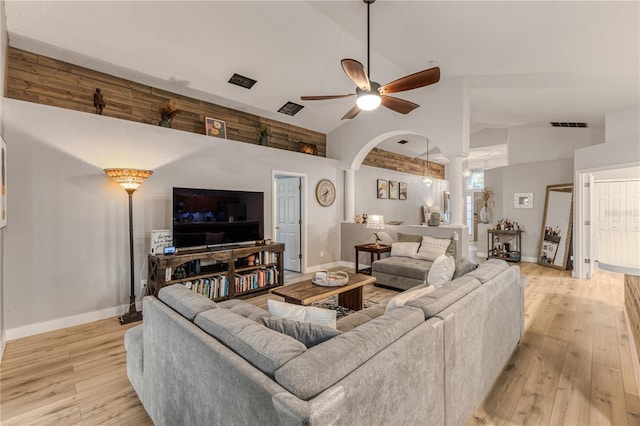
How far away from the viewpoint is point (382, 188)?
26.2ft

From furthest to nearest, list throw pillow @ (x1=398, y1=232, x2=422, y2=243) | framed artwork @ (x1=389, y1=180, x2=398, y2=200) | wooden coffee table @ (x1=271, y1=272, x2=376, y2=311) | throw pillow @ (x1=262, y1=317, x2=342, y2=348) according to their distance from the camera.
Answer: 1. framed artwork @ (x1=389, y1=180, x2=398, y2=200)
2. throw pillow @ (x1=398, y1=232, x2=422, y2=243)
3. wooden coffee table @ (x1=271, y1=272, x2=376, y2=311)
4. throw pillow @ (x1=262, y1=317, x2=342, y2=348)

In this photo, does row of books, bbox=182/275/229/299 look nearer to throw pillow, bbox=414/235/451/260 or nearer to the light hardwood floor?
the light hardwood floor

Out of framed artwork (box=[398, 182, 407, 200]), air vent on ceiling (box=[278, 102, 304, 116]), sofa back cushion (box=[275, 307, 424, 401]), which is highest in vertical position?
air vent on ceiling (box=[278, 102, 304, 116])

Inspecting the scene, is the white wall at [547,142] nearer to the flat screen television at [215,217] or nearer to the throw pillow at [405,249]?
the throw pillow at [405,249]

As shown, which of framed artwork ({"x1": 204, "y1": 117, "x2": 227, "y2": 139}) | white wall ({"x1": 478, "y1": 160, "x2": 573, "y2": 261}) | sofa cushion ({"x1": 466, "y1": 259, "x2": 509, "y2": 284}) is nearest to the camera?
sofa cushion ({"x1": 466, "y1": 259, "x2": 509, "y2": 284})

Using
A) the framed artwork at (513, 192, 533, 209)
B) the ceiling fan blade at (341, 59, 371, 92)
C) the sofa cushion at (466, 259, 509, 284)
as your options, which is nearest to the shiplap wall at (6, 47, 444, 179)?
the ceiling fan blade at (341, 59, 371, 92)

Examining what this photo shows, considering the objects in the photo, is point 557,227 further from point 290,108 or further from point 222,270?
point 222,270

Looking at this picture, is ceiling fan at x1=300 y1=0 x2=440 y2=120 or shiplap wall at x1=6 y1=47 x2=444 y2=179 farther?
shiplap wall at x1=6 y1=47 x2=444 y2=179

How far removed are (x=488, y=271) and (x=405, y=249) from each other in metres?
2.65

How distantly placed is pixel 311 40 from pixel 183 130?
2364 millimetres

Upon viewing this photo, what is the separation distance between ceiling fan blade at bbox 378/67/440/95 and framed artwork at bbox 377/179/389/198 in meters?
4.88

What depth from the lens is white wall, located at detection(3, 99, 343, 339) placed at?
3.02 meters

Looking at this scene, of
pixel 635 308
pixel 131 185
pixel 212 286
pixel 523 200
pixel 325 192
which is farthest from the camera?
pixel 523 200

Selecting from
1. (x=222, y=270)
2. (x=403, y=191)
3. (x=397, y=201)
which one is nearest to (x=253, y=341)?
(x=222, y=270)
